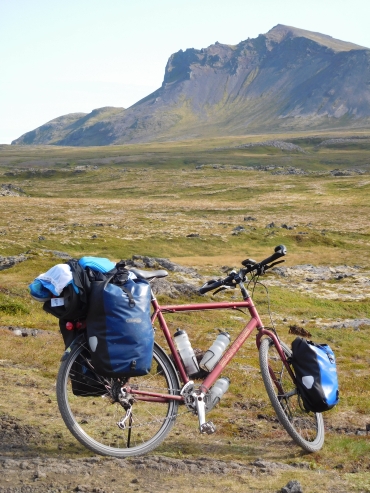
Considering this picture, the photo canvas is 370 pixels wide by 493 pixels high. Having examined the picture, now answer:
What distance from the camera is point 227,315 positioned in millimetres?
25469

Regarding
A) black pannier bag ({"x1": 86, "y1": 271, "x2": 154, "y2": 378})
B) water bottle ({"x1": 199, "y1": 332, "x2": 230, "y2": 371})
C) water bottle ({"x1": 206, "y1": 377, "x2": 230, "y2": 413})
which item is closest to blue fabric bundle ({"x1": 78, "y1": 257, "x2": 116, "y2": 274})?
black pannier bag ({"x1": 86, "y1": 271, "x2": 154, "y2": 378})

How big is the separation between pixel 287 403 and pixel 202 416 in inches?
55.0

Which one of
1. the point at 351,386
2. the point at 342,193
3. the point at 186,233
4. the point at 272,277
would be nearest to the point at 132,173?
the point at 342,193

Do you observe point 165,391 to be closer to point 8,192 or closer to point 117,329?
point 117,329

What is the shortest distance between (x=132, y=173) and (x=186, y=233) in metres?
125

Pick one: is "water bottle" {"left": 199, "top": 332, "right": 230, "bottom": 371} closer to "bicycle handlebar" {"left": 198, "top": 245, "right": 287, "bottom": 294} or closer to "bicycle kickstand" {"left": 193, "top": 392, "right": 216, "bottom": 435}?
"bicycle kickstand" {"left": 193, "top": 392, "right": 216, "bottom": 435}

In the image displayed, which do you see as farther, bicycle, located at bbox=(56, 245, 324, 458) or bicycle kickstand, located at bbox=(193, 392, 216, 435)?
bicycle kickstand, located at bbox=(193, 392, 216, 435)

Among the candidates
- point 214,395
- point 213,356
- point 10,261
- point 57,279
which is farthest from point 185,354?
point 10,261

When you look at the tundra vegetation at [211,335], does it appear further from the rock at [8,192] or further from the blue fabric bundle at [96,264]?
the rock at [8,192]

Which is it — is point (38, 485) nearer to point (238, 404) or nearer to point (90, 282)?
point (90, 282)

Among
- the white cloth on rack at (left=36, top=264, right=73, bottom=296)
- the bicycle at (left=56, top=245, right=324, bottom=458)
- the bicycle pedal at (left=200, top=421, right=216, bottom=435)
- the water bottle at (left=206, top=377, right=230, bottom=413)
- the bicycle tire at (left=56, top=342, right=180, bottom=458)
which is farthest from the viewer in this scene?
the water bottle at (left=206, top=377, right=230, bottom=413)

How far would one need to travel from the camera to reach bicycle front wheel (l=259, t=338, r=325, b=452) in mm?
7785

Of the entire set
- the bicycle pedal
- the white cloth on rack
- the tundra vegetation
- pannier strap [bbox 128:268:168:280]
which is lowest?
the tundra vegetation

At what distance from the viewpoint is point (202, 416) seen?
24.4ft
